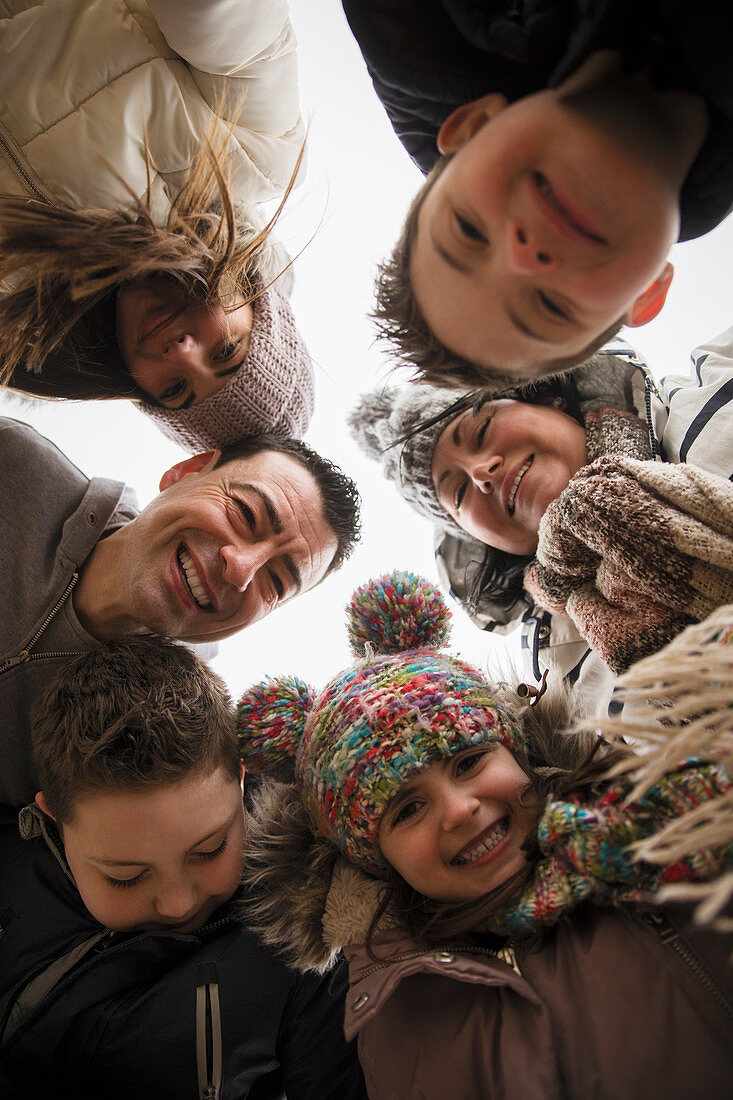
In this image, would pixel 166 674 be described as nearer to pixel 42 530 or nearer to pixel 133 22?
pixel 42 530

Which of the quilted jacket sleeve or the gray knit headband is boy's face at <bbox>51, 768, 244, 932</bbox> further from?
the quilted jacket sleeve

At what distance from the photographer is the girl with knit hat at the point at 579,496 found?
0.66 meters

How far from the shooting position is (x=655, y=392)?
1.00 m

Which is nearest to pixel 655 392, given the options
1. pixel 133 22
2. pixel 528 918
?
pixel 528 918

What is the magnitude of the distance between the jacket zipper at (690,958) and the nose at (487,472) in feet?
1.85

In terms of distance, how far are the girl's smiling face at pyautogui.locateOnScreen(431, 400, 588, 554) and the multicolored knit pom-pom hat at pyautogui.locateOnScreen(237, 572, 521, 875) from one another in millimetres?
156

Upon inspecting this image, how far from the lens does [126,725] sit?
0.84m

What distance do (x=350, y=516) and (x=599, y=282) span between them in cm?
74

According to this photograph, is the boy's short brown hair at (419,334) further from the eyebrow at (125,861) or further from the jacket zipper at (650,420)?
the eyebrow at (125,861)

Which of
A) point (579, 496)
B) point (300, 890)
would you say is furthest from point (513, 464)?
point (300, 890)

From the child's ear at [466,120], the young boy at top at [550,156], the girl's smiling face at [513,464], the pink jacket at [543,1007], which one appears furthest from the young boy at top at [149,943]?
the child's ear at [466,120]

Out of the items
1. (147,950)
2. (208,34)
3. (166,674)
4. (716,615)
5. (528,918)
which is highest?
(208,34)

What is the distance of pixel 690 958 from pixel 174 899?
1.95ft

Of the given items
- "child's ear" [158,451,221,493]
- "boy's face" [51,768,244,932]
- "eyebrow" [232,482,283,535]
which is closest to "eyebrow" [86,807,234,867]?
"boy's face" [51,768,244,932]
